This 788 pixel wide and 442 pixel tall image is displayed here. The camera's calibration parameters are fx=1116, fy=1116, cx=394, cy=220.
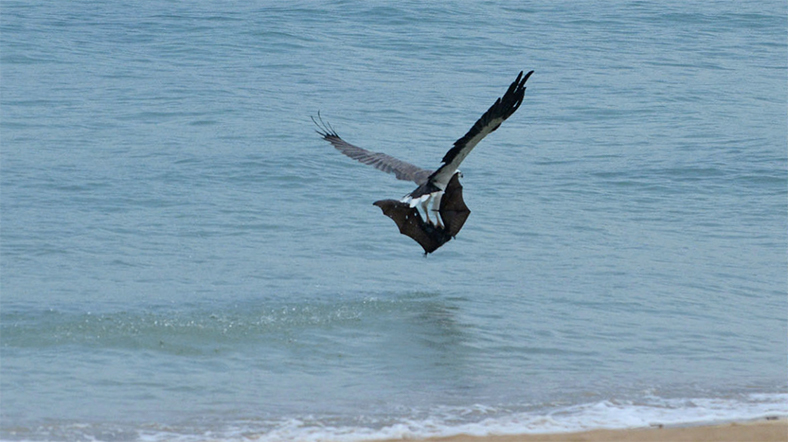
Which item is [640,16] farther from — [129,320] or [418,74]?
[129,320]

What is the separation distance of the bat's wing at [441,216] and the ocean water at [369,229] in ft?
2.08

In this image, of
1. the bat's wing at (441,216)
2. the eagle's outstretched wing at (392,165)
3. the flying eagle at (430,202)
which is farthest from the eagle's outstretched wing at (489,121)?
the eagle's outstretched wing at (392,165)

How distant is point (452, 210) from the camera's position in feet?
30.0

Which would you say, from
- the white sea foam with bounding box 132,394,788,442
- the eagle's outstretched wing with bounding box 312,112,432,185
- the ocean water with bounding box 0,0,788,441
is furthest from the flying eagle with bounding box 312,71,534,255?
the white sea foam with bounding box 132,394,788,442

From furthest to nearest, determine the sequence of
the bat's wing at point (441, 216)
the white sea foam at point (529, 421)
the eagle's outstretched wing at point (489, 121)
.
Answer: the bat's wing at point (441, 216) → the eagle's outstretched wing at point (489, 121) → the white sea foam at point (529, 421)

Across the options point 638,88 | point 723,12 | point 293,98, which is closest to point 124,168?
point 293,98

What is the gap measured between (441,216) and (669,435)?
342 centimetres

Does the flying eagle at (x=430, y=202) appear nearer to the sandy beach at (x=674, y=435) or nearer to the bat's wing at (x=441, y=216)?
the bat's wing at (x=441, y=216)

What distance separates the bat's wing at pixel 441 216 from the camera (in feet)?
29.7

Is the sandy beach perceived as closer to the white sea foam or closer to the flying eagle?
the white sea foam

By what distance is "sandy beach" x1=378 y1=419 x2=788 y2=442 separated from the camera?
6.11 m

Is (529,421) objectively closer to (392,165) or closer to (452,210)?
(452,210)

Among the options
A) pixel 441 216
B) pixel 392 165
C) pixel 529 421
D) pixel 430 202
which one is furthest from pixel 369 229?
pixel 529 421

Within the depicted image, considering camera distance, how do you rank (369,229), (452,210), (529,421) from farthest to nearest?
(369,229), (452,210), (529,421)
